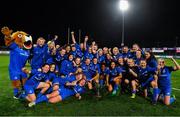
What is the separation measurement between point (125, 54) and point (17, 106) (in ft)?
13.6

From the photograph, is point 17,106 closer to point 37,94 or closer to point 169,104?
point 37,94

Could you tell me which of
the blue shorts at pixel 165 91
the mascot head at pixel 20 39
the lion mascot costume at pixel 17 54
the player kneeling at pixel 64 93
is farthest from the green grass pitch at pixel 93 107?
the mascot head at pixel 20 39

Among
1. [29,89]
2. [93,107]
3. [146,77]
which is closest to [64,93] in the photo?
[29,89]

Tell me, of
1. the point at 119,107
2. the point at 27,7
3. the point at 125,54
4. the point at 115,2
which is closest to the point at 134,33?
the point at 115,2

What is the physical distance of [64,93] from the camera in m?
7.71

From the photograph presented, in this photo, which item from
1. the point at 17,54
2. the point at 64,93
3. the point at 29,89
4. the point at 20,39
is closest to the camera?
the point at 29,89

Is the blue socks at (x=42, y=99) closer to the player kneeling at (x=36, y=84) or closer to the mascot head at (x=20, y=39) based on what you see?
the player kneeling at (x=36, y=84)

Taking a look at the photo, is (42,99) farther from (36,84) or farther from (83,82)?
(83,82)

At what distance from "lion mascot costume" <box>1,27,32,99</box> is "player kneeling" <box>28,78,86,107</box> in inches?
36.6

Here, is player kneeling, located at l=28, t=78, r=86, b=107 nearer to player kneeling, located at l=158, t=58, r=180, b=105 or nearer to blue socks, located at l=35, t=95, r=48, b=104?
blue socks, located at l=35, t=95, r=48, b=104

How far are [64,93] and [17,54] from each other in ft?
5.27

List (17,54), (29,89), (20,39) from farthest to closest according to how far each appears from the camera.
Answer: (20,39), (17,54), (29,89)

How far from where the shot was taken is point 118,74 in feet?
28.4

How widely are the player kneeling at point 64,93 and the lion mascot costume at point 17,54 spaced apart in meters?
0.93
